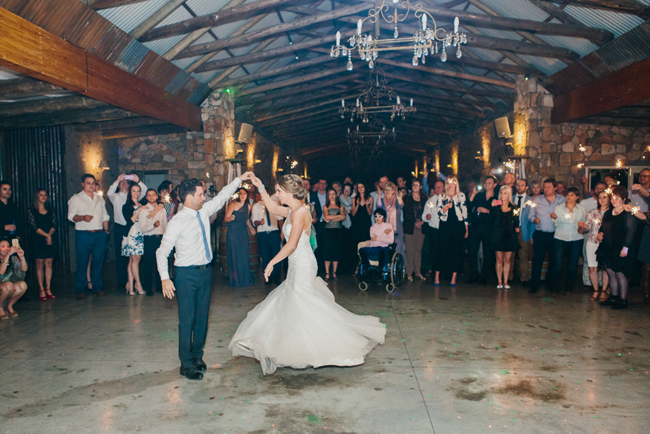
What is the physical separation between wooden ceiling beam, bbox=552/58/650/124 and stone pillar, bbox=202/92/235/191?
678cm

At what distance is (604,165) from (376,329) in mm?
7445

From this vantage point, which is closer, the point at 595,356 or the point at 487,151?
the point at 595,356

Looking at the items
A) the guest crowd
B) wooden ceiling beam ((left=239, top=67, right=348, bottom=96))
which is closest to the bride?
the guest crowd

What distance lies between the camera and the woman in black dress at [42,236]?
572cm

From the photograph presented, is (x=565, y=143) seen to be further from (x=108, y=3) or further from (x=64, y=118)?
(x=64, y=118)

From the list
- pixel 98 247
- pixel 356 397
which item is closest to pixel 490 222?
pixel 356 397

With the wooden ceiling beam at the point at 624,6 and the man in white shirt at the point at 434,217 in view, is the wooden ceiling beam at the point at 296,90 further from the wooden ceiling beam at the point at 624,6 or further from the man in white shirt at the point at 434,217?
the wooden ceiling beam at the point at 624,6

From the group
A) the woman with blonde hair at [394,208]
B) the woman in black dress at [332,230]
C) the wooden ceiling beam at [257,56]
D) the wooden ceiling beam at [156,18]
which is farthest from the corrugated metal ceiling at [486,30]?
the woman with blonde hair at [394,208]

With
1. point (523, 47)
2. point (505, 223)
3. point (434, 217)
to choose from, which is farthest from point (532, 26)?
point (434, 217)

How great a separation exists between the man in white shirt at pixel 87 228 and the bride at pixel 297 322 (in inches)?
130

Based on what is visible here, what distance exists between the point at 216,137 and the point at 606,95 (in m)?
7.32

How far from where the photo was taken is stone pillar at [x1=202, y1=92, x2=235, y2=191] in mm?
9516

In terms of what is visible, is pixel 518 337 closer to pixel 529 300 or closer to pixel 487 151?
pixel 529 300

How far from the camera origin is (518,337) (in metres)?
4.09
